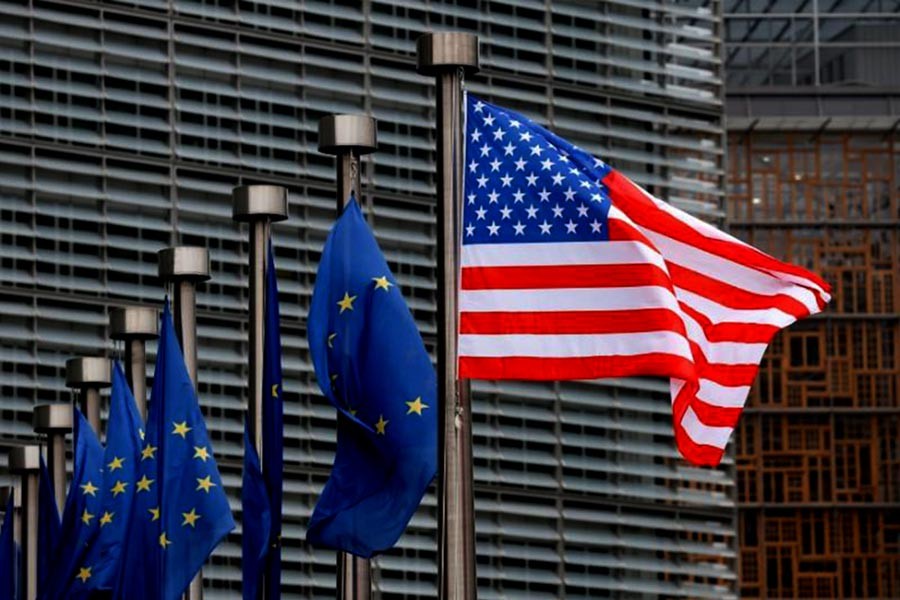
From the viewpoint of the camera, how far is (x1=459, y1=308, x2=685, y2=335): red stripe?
22.5 m

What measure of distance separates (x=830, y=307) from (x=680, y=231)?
69.2 m

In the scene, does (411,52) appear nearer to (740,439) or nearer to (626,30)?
(626,30)

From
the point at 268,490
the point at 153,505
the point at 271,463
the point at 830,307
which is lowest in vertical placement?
the point at 153,505

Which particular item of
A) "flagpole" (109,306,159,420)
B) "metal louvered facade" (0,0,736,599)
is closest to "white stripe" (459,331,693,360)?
"flagpole" (109,306,159,420)

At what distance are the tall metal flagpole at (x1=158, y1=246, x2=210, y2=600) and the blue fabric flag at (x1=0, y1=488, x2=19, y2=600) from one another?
42.2 ft

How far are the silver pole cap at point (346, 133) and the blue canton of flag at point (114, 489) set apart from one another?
7.26 m

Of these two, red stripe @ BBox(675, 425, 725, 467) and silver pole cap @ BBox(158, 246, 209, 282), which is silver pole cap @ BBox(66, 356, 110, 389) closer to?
silver pole cap @ BBox(158, 246, 209, 282)

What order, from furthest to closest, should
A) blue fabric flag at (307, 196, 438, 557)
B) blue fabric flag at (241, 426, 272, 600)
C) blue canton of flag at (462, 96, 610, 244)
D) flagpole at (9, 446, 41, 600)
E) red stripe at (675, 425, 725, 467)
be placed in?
flagpole at (9, 446, 41, 600) → blue fabric flag at (241, 426, 272, 600) → blue fabric flag at (307, 196, 438, 557) → blue canton of flag at (462, 96, 610, 244) → red stripe at (675, 425, 725, 467)

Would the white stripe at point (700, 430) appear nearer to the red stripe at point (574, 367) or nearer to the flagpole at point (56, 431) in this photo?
the red stripe at point (574, 367)

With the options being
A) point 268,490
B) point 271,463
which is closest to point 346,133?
point 271,463

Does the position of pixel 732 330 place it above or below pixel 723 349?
above

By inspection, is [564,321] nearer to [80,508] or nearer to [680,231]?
[680,231]

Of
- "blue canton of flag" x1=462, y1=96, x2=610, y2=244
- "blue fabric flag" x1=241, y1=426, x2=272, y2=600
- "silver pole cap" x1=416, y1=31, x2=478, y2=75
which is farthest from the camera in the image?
"blue fabric flag" x1=241, y1=426, x2=272, y2=600

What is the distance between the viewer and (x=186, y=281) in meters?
30.7
